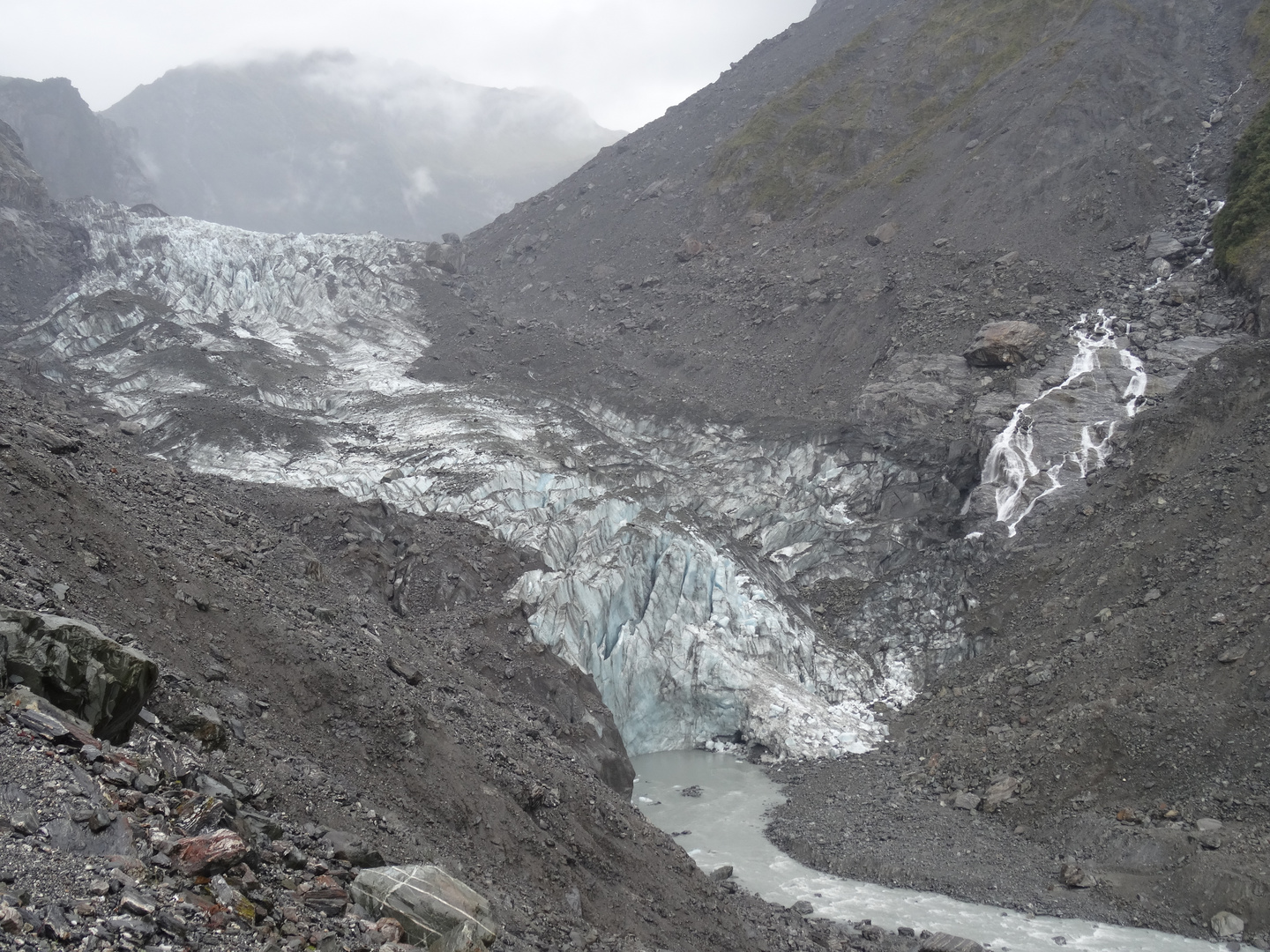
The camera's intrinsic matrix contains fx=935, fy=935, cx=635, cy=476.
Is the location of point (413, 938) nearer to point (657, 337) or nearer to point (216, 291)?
point (657, 337)

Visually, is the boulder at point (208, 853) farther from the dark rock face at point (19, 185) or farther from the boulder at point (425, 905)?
the dark rock face at point (19, 185)

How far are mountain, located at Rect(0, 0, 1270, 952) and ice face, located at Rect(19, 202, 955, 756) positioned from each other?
0.16 metres

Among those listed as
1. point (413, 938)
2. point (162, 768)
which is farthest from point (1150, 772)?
point (162, 768)

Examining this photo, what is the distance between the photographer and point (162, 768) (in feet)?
23.1

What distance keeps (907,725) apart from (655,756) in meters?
6.30

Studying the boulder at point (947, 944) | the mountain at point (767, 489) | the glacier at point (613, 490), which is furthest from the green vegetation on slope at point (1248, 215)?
the boulder at point (947, 944)

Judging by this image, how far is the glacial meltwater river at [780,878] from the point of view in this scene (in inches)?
555

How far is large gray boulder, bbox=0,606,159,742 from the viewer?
6891 mm

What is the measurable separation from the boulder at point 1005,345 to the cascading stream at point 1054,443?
5.62 ft

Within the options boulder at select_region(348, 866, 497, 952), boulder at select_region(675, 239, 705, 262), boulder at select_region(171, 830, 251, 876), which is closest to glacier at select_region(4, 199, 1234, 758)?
boulder at select_region(348, 866, 497, 952)

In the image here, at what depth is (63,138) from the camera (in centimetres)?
7256

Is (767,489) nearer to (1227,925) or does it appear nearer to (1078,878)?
(1078,878)

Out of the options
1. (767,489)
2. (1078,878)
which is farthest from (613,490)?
(1078,878)

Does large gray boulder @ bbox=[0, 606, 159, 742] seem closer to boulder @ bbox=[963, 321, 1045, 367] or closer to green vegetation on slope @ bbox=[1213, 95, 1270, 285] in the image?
boulder @ bbox=[963, 321, 1045, 367]
